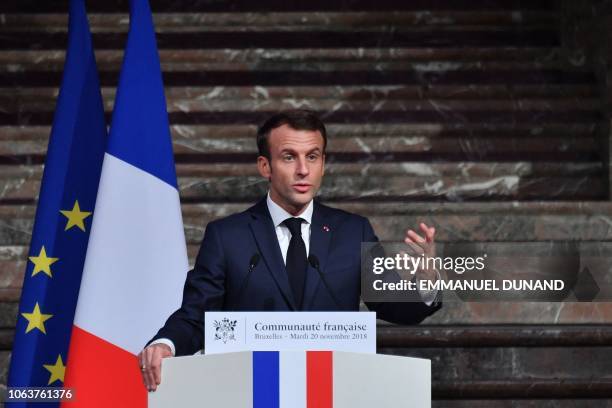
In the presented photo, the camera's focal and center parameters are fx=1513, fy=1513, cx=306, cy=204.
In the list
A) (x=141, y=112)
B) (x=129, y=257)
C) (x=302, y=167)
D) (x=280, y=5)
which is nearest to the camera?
(x=302, y=167)

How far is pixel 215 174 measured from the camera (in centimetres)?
825

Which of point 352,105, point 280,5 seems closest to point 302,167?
point 352,105

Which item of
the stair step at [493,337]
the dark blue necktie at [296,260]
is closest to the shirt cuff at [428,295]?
the dark blue necktie at [296,260]

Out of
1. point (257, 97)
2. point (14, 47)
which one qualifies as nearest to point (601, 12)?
point (257, 97)

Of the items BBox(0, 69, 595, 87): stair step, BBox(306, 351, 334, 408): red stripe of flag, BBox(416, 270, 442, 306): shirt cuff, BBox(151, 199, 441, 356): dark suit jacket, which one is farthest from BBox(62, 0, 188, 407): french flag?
BBox(0, 69, 595, 87): stair step

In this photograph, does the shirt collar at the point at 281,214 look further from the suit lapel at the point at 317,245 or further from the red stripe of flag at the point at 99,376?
the red stripe of flag at the point at 99,376

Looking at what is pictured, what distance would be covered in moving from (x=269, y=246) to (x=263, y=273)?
110 millimetres

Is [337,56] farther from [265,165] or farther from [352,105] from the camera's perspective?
[265,165]

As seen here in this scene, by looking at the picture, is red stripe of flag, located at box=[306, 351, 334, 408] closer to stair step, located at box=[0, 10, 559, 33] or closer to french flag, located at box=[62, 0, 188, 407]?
french flag, located at box=[62, 0, 188, 407]

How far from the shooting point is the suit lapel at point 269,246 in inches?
192

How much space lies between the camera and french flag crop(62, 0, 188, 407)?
19.3ft

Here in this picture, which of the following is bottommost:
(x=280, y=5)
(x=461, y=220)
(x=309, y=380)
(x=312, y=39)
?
(x=309, y=380)

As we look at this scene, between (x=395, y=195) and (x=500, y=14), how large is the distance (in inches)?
61.5

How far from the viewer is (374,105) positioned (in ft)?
28.3
